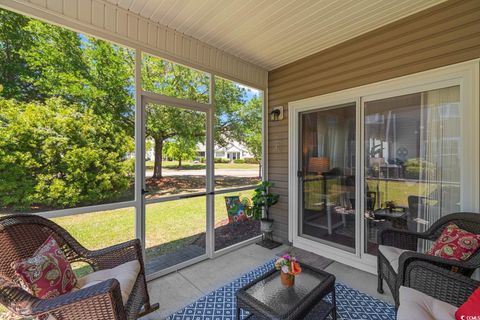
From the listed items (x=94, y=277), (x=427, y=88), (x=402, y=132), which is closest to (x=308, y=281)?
(x=94, y=277)

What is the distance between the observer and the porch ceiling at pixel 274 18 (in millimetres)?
2309

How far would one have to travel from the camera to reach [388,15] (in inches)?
98.3

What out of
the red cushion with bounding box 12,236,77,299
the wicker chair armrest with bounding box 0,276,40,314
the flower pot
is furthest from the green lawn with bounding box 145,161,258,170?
the flower pot

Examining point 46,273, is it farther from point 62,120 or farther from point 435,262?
point 435,262

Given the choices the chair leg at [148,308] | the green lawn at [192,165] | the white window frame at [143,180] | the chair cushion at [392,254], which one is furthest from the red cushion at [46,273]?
the chair cushion at [392,254]

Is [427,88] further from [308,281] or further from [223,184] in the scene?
[223,184]

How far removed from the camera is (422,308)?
1.36 meters

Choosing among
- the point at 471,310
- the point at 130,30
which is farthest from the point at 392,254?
the point at 130,30

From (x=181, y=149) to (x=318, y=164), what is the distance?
2112 millimetres

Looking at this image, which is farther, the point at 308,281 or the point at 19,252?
the point at 308,281

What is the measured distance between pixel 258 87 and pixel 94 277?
3.48m

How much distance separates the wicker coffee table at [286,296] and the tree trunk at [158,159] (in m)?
1.73

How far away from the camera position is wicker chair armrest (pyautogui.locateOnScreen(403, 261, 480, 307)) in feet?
4.84

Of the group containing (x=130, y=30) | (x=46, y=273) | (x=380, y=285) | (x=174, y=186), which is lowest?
(x=380, y=285)
